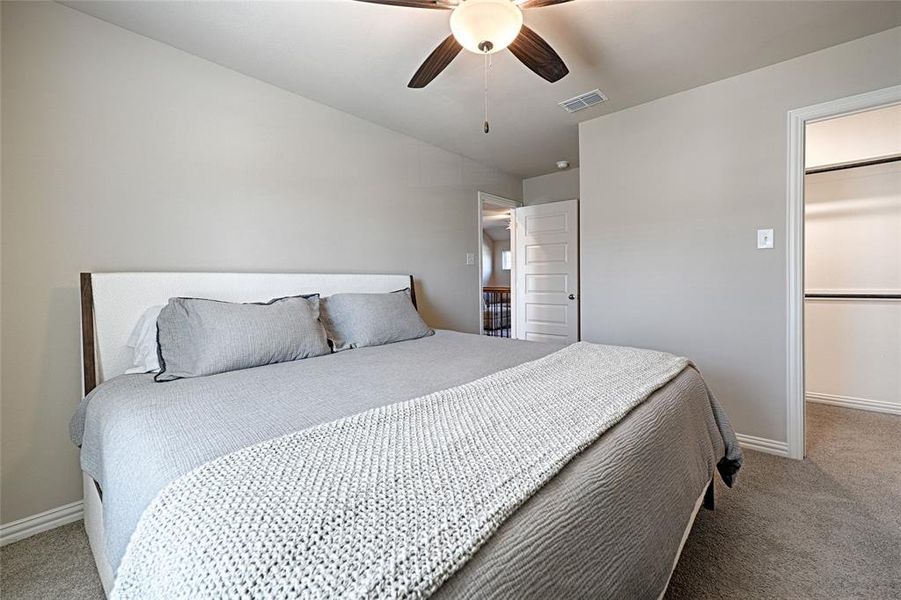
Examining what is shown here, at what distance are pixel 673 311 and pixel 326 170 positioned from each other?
2.75 metres

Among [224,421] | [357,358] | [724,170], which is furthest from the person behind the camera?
[724,170]

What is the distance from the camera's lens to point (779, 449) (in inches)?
94.4

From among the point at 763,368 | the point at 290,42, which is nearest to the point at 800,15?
the point at 763,368

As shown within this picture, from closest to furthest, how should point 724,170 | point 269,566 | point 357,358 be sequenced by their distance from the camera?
point 269,566 < point 357,358 < point 724,170

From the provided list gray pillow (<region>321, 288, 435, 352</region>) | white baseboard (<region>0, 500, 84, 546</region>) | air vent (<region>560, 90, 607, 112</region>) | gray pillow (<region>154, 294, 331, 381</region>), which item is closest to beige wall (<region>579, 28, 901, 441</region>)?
air vent (<region>560, 90, 607, 112</region>)

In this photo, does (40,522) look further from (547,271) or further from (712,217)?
(547,271)

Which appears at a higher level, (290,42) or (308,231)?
(290,42)

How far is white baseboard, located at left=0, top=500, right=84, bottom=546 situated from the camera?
165 cm

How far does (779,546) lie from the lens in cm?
154

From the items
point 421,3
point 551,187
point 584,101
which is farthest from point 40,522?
point 551,187

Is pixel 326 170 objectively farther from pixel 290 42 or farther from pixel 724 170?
pixel 724 170

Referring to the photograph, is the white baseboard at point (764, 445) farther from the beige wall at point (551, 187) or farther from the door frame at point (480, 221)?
the beige wall at point (551, 187)

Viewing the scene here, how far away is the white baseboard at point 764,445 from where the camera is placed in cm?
239

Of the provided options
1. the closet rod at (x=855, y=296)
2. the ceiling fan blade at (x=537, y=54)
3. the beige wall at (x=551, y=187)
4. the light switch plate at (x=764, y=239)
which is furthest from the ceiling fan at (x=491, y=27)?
the closet rod at (x=855, y=296)
